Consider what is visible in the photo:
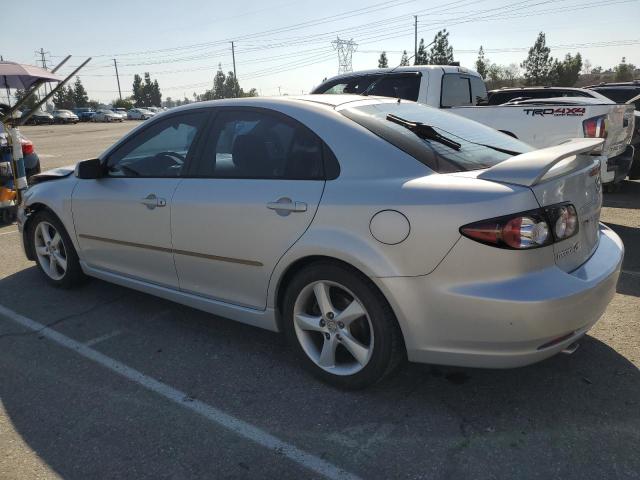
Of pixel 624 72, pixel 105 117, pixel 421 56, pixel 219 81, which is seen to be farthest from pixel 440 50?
pixel 219 81

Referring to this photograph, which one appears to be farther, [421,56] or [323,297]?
[421,56]

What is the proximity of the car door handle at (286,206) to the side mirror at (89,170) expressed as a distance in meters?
1.77

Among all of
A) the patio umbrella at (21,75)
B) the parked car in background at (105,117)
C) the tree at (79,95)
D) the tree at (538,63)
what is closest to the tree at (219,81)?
the tree at (79,95)

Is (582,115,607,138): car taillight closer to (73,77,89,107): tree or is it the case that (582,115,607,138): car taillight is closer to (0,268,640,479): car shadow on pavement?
(0,268,640,479): car shadow on pavement

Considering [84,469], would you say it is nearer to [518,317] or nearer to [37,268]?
[518,317]

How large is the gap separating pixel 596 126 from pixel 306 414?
504cm

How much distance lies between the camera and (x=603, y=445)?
94.7 inches

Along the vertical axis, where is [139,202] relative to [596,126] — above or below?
below

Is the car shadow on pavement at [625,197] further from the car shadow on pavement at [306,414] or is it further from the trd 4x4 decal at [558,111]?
the car shadow on pavement at [306,414]

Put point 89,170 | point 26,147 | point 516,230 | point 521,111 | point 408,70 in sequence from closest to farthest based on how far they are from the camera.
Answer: point 516,230 < point 89,170 < point 521,111 < point 408,70 < point 26,147

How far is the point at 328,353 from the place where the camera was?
2.98m

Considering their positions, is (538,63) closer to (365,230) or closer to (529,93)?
(529,93)

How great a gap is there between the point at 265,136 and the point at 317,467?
6.22 ft

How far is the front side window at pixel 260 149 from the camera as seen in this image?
302 cm
